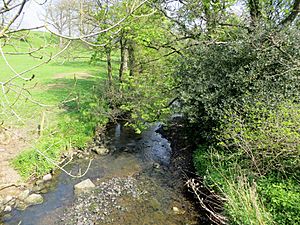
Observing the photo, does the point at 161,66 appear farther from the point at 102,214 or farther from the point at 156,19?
the point at 102,214

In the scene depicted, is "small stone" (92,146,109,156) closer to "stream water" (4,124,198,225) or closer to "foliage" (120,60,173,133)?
"stream water" (4,124,198,225)

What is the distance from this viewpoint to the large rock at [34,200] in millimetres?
7328

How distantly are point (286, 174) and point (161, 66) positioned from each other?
6.90 meters

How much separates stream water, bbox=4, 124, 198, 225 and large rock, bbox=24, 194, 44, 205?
14 centimetres

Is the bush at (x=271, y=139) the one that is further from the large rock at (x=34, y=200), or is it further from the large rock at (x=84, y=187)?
the large rock at (x=34, y=200)

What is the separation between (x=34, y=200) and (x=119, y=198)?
242 centimetres

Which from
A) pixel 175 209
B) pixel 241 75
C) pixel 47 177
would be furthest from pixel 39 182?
pixel 241 75

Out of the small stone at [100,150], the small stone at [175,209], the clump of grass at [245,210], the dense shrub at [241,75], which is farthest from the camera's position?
the small stone at [100,150]

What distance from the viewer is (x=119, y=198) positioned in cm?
771

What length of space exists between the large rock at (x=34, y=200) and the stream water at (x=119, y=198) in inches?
5.6

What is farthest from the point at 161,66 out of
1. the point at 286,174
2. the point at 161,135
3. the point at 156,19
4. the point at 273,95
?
the point at 286,174

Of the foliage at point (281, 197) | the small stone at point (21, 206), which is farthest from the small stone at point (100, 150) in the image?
the foliage at point (281, 197)

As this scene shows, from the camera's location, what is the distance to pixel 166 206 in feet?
24.1

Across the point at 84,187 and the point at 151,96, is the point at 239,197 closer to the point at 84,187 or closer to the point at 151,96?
the point at 84,187
